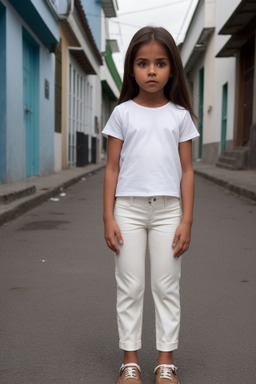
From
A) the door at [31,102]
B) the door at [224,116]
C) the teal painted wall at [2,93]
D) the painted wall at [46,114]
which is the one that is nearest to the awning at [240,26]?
the door at [224,116]

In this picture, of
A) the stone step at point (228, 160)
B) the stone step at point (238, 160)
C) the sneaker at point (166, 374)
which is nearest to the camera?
the sneaker at point (166, 374)

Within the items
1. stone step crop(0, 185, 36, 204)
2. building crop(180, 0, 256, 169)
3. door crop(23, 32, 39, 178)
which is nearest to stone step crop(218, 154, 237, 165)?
building crop(180, 0, 256, 169)

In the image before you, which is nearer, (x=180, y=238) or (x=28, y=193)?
(x=180, y=238)

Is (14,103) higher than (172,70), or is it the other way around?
(14,103)

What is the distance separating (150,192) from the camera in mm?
2217

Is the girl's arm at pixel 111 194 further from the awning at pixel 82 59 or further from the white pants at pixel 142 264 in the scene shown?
the awning at pixel 82 59

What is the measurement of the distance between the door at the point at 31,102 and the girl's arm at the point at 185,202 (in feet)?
35.9

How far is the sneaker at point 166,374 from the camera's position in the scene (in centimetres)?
218

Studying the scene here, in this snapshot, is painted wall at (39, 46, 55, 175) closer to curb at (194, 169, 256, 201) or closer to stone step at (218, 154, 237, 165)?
curb at (194, 169, 256, 201)

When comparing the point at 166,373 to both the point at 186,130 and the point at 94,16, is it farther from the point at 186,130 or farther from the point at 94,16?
the point at 94,16

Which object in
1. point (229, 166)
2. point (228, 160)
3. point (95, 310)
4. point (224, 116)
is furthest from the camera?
point (224, 116)

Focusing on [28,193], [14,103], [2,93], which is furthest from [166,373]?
[14,103]

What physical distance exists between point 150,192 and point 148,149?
187 millimetres

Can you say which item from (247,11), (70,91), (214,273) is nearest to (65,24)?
(70,91)
